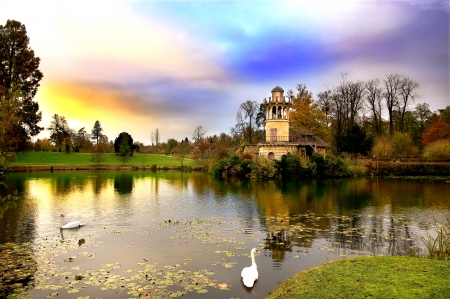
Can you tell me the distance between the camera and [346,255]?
471 inches

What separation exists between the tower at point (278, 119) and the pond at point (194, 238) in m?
25.5

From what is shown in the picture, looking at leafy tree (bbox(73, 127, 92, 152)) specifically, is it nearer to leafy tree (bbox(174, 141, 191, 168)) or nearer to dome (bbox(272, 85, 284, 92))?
leafy tree (bbox(174, 141, 191, 168))

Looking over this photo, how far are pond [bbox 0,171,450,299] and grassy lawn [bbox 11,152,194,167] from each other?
43110 millimetres

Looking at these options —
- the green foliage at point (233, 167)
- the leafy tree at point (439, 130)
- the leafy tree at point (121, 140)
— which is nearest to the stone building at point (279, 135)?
the green foliage at point (233, 167)

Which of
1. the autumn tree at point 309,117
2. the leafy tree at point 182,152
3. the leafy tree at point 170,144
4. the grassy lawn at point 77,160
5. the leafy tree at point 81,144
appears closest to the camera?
the autumn tree at point 309,117

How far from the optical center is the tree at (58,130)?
82938 millimetres

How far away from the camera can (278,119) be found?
50906 millimetres

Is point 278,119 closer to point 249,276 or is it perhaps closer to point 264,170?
point 264,170

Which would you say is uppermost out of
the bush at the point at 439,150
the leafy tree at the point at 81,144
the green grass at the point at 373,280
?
the leafy tree at the point at 81,144

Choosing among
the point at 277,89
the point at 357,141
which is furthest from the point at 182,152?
the point at 357,141

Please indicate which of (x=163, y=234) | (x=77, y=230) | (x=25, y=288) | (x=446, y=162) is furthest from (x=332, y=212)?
(x=446, y=162)

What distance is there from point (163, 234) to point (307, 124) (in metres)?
48.8

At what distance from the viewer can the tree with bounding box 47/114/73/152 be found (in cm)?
8294

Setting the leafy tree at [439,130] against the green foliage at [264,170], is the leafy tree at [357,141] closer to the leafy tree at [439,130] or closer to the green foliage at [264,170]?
the leafy tree at [439,130]
